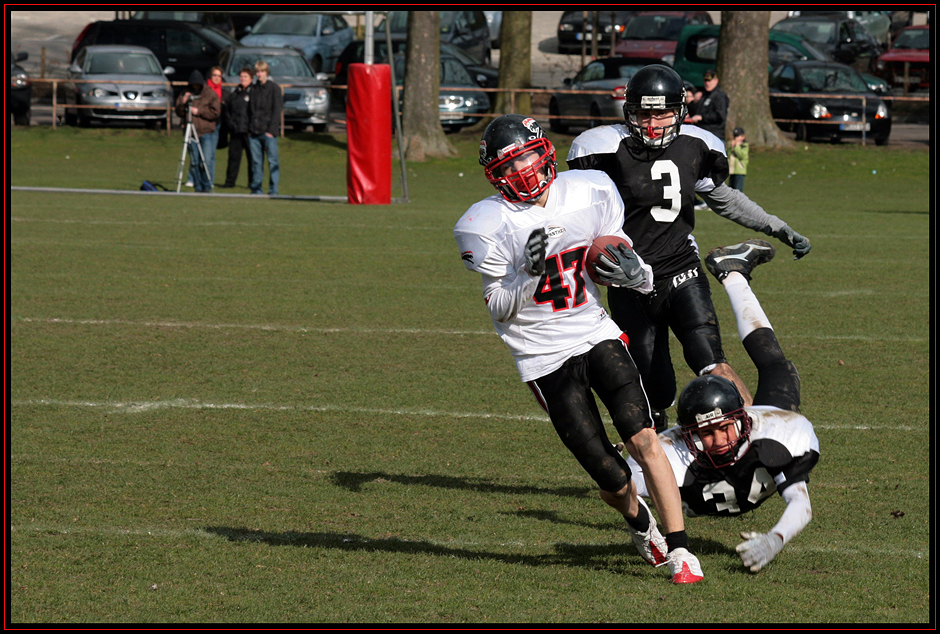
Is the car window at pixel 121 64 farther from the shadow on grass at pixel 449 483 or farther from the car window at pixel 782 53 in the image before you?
the shadow on grass at pixel 449 483

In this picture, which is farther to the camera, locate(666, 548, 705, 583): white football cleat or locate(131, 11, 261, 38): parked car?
locate(131, 11, 261, 38): parked car

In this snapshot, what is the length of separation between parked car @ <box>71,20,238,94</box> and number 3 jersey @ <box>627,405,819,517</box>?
23.0 m

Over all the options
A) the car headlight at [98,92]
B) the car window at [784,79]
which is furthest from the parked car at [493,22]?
the car headlight at [98,92]

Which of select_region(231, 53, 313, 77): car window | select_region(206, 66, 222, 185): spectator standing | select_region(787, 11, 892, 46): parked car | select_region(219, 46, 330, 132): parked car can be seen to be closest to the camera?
select_region(206, 66, 222, 185): spectator standing

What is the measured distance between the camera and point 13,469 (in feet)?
18.4

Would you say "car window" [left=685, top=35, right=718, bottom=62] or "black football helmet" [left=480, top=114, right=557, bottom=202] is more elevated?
"car window" [left=685, top=35, right=718, bottom=62]

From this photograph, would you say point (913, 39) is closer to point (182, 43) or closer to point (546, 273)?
point (182, 43)

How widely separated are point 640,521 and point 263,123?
13144 mm

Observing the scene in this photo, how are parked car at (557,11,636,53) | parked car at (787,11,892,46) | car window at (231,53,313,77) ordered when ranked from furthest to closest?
1. parked car at (787,11,892,46)
2. parked car at (557,11,636,53)
3. car window at (231,53,313,77)

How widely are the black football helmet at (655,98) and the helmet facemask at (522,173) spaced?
1044mm

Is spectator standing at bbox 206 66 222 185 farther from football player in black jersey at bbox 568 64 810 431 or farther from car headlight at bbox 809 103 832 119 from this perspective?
football player in black jersey at bbox 568 64 810 431

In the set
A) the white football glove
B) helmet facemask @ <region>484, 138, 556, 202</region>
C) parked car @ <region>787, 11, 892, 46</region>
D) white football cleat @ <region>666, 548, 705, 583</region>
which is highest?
parked car @ <region>787, 11, 892, 46</region>

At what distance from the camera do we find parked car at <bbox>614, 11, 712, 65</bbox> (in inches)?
1226

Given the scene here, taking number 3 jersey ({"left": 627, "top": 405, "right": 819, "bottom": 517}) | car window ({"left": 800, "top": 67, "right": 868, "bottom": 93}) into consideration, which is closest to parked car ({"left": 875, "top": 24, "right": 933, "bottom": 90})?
car window ({"left": 800, "top": 67, "right": 868, "bottom": 93})
